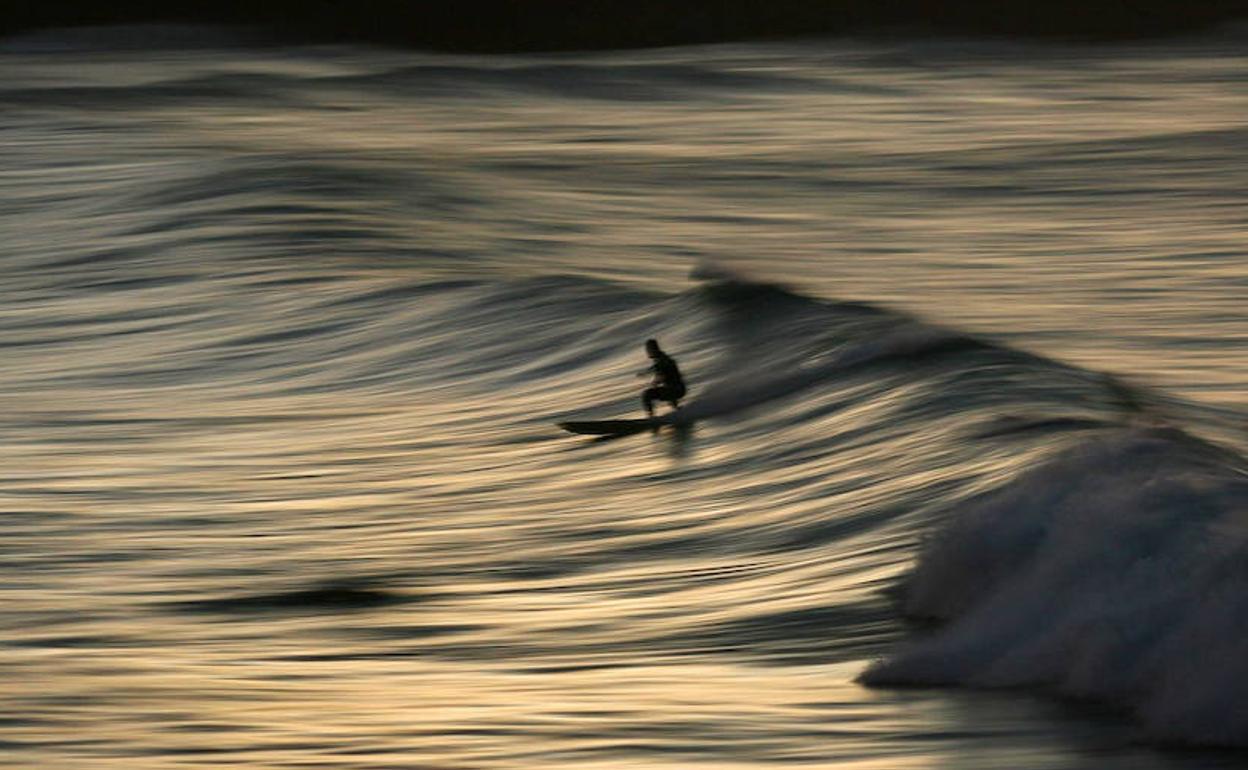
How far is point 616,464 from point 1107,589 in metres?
5.19

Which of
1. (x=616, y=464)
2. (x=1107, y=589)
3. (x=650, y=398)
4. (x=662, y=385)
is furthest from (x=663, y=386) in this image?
(x=1107, y=589)

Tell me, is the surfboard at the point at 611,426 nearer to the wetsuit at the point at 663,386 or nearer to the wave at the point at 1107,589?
the wetsuit at the point at 663,386

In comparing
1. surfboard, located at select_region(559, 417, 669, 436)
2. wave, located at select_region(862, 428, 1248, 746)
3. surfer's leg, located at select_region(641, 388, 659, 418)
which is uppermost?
wave, located at select_region(862, 428, 1248, 746)

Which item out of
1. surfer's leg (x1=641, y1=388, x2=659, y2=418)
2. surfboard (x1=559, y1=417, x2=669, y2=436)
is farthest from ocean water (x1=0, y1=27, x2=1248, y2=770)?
surfer's leg (x1=641, y1=388, x2=659, y2=418)

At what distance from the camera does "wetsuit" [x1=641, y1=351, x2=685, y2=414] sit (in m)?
14.7

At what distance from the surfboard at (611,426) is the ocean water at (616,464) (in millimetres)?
191

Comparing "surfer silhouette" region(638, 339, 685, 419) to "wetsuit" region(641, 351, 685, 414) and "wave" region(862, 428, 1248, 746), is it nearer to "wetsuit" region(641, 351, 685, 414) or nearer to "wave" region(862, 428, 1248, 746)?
"wetsuit" region(641, 351, 685, 414)

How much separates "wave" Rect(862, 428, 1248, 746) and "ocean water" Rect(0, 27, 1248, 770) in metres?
0.02

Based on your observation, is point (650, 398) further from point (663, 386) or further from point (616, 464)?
point (616, 464)

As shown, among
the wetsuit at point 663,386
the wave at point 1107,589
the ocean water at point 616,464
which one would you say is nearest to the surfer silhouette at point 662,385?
the wetsuit at point 663,386

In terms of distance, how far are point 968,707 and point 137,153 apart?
2711cm

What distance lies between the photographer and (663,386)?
14.7 metres

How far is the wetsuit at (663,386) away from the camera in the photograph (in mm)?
14688

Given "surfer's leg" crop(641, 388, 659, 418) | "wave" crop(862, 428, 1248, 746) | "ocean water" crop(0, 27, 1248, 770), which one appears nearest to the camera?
"wave" crop(862, 428, 1248, 746)
